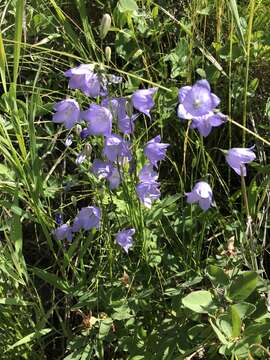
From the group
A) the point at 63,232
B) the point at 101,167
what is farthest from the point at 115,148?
the point at 63,232

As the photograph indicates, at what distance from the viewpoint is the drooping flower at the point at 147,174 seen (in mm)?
1525

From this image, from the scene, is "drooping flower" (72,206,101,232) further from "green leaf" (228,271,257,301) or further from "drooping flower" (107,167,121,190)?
"green leaf" (228,271,257,301)

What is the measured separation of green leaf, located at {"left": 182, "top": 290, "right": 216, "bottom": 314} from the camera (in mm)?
1340

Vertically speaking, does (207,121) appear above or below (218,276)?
above

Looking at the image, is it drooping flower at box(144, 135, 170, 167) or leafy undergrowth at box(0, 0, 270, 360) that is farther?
drooping flower at box(144, 135, 170, 167)

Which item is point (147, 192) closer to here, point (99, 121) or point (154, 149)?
point (154, 149)

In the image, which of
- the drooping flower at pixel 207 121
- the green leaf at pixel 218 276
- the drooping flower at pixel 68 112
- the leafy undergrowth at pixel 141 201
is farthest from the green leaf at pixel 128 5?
the green leaf at pixel 218 276

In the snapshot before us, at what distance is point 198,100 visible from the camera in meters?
1.34

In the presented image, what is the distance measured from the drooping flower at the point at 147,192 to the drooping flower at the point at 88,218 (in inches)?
4.3

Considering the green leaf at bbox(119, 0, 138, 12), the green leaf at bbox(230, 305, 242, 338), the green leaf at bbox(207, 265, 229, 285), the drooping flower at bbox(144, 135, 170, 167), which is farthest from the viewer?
the green leaf at bbox(119, 0, 138, 12)

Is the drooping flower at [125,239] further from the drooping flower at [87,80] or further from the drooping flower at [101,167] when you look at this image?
the drooping flower at [87,80]

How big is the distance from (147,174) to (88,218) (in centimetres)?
18

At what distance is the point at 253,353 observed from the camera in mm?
1386

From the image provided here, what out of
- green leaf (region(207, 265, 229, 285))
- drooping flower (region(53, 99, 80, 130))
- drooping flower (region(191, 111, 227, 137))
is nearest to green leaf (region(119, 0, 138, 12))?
drooping flower (region(53, 99, 80, 130))
